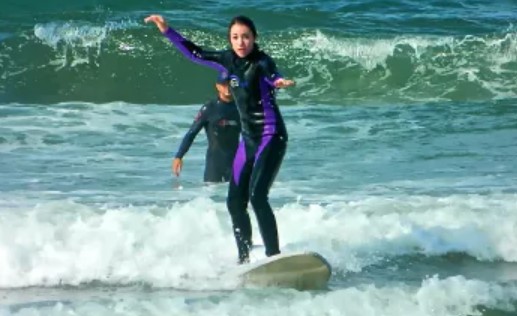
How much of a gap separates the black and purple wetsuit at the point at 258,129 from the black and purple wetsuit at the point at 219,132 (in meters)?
2.69

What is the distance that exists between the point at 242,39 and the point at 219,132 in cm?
341

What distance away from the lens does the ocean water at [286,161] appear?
7.27 metres

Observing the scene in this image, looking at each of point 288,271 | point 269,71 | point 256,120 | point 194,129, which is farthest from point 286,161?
point 288,271

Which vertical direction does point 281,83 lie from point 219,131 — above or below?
above

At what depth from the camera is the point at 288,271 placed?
6949 millimetres

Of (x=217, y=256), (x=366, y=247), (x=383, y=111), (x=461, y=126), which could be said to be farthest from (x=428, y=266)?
(x=383, y=111)

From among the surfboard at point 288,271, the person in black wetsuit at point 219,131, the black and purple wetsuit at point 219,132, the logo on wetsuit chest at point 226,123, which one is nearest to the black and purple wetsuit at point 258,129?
the surfboard at point 288,271

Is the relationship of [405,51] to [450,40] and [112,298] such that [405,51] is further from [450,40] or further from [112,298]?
[112,298]

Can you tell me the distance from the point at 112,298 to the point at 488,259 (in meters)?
2.73

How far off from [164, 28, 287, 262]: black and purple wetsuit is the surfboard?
0.82 ft

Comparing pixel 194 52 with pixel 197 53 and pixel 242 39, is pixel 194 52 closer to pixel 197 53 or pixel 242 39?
pixel 197 53

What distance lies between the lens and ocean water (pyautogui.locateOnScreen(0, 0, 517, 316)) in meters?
7.27

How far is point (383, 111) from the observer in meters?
16.8

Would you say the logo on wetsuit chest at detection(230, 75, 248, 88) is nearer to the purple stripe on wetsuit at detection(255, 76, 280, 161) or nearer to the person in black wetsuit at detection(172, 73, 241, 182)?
the purple stripe on wetsuit at detection(255, 76, 280, 161)
